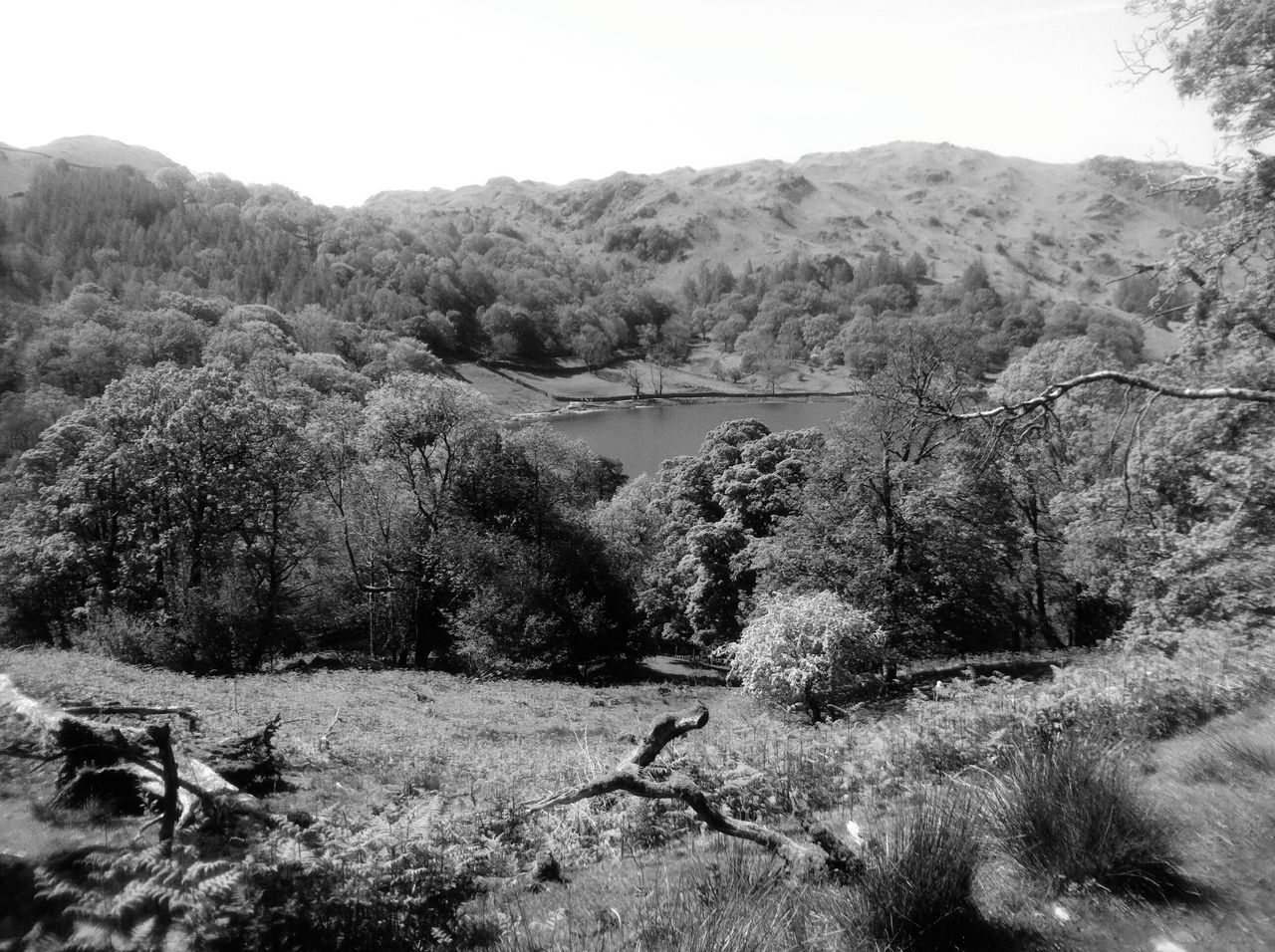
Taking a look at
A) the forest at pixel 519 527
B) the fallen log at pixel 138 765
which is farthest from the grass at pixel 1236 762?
the forest at pixel 519 527

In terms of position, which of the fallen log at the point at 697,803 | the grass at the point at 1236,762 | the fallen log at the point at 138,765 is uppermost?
the grass at the point at 1236,762

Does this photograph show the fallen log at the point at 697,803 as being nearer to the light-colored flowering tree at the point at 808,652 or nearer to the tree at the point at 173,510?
the light-colored flowering tree at the point at 808,652

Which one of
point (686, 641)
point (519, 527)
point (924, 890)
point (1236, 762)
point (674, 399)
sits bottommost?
point (686, 641)

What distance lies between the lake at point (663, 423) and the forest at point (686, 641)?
36.5 meters

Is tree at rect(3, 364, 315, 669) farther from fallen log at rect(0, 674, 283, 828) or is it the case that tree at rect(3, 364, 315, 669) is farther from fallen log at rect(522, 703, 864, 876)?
fallen log at rect(522, 703, 864, 876)

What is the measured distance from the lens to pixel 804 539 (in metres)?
22.1

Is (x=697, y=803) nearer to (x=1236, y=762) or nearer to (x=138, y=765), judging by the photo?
(x=1236, y=762)

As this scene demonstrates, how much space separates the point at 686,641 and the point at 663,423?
273 ft

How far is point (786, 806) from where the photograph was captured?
6512 mm

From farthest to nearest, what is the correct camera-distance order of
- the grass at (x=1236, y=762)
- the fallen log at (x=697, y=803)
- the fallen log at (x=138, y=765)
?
the fallen log at (x=138, y=765), the grass at (x=1236, y=762), the fallen log at (x=697, y=803)

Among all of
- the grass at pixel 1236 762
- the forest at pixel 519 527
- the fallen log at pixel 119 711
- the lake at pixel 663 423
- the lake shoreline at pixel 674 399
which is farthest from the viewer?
the lake shoreline at pixel 674 399

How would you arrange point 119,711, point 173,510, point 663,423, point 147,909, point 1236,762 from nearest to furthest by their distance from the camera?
point 147,909 < point 1236,762 < point 119,711 < point 173,510 < point 663,423

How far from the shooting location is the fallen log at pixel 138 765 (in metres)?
5.84

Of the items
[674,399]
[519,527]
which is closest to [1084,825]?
[519,527]
